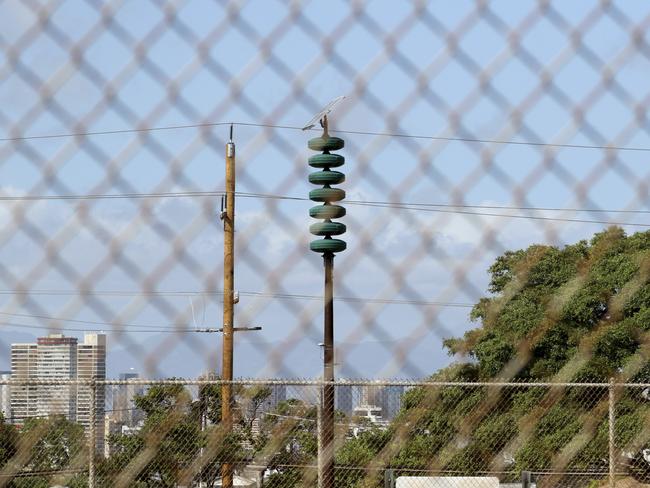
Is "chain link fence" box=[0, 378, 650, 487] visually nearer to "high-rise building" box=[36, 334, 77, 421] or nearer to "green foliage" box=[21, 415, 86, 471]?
"green foliage" box=[21, 415, 86, 471]

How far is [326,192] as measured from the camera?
71.9 inches

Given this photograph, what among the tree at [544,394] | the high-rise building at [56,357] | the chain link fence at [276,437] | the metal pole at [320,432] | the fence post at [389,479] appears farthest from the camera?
the fence post at [389,479]

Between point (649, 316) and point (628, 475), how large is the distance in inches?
356

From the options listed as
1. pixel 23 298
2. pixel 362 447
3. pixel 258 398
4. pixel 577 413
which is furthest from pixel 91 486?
pixel 577 413

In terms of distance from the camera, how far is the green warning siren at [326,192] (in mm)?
1777

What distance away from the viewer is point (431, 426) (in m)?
8.59

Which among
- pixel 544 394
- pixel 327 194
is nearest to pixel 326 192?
pixel 327 194

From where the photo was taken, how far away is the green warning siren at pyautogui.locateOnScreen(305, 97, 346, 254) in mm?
1777

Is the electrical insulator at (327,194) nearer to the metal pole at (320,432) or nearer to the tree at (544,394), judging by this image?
the tree at (544,394)

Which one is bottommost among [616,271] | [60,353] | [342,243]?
[60,353]

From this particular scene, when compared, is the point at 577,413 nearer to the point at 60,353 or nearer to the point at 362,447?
the point at 362,447

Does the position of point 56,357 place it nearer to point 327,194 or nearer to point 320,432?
point 327,194

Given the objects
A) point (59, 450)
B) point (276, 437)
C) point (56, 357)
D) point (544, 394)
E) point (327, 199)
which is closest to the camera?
point (327, 199)

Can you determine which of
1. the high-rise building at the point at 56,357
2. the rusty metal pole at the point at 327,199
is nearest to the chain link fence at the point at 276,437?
the high-rise building at the point at 56,357
